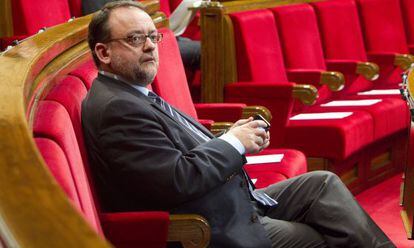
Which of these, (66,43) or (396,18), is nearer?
(66,43)

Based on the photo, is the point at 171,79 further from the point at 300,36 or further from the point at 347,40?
the point at 347,40

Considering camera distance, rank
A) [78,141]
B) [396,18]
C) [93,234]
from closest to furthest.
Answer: [93,234] → [78,141] → [396,18]

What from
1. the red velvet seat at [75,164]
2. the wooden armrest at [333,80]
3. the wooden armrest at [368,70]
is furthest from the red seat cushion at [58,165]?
the wooden armrest at [368,70]

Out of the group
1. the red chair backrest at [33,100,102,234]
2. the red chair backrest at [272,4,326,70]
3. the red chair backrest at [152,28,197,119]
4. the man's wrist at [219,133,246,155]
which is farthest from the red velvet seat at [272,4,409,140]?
the red chair backrest at [33,100,102,234]

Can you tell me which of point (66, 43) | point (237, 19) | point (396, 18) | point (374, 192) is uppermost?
point (66, 43)

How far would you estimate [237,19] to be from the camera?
1.37 m

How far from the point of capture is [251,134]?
0.74 metres

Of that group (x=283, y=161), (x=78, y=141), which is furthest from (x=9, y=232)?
(x=283, y=161)

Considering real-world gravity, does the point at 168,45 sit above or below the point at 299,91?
above

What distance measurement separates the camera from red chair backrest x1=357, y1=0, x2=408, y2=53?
1.71 m

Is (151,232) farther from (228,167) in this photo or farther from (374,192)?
(374,192)

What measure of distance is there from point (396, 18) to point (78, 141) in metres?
1.21

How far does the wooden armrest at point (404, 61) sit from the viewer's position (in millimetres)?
1614

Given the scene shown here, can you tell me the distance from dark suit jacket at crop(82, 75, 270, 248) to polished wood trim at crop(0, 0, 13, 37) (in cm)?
62
